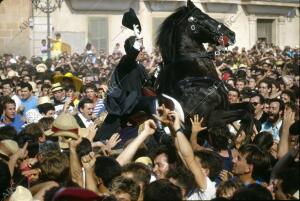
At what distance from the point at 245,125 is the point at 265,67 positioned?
8.04m

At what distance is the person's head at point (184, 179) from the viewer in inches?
196

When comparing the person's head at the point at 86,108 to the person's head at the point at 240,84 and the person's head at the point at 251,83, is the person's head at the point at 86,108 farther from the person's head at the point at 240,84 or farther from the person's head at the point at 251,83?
the person's head at the point at 251,83

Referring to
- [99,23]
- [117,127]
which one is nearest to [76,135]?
[117,127]

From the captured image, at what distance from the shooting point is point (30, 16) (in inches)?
993

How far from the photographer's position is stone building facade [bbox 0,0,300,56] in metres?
25.4

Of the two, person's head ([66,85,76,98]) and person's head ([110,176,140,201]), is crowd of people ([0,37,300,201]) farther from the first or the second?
person's head ([66,85,76,98])

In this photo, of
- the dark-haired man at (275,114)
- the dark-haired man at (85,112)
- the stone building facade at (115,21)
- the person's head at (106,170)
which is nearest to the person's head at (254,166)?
the person's head at (106,170)

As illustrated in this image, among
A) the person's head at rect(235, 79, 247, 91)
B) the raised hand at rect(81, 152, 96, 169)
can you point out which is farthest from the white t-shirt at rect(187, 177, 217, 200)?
the person's head at rect(235, 79, 247, 91)

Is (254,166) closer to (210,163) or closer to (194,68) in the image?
(210,163)

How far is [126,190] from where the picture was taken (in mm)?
4848

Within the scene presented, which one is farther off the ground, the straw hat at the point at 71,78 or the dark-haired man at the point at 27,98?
the straw hat at the point at 71,78

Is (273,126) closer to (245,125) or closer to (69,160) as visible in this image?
(245,125)

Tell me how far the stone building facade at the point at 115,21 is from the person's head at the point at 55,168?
14409 mm

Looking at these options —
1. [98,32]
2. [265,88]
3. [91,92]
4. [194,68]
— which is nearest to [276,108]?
[194,68]
